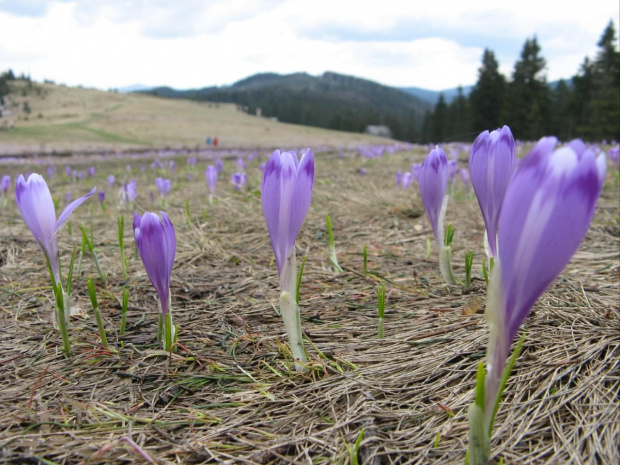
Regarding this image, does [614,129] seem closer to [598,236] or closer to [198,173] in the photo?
[198,173]

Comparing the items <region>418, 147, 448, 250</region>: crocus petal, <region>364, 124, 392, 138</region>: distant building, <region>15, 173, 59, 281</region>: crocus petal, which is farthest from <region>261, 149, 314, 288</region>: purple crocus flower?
<region>364, 124, 392, 138</region>: distant building

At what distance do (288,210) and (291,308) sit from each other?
25 cm

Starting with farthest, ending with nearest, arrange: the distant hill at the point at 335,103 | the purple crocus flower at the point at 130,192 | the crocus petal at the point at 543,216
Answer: the distant hill at the point at 335,103, the purple crocus flower at the point at 130,192, the crocus petal at the point at 543,216

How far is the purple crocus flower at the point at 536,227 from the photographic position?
697mm

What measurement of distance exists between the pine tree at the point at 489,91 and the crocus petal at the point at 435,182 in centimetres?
3820

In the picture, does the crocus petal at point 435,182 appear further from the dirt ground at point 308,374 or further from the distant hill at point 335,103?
the dirt ground at point 308,374

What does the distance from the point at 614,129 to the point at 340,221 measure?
32.7m

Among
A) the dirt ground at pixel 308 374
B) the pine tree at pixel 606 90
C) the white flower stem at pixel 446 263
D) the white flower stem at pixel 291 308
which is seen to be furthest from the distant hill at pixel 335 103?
the pine tree at pixel 606 90

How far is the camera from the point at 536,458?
0.90 metres

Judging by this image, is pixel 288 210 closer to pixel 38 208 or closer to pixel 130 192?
pixel 38 208

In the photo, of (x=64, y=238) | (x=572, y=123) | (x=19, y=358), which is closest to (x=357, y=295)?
(x=19, y=358)

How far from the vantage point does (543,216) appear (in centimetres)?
72

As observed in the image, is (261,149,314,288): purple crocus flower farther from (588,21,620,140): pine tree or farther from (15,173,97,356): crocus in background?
(588,21,620,140): pine tree

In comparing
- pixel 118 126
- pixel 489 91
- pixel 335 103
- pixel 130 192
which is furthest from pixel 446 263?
pixel 335 103
